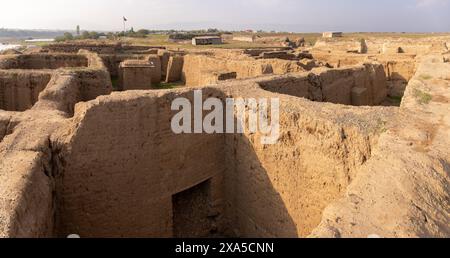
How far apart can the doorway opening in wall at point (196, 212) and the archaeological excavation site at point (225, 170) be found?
0.02 m

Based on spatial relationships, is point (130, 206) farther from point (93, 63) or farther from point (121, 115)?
point (93, 63)

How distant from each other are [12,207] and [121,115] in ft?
8.83

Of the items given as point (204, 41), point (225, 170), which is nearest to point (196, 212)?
point (225, 170)

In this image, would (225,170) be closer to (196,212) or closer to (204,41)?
(196,212)

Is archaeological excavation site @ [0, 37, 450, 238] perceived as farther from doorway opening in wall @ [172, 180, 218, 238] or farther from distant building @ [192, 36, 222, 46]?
distant building @ [192, 36, 222, 46]

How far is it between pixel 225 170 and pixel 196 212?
3.64 ft

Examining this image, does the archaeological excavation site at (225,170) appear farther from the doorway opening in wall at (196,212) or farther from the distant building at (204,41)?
the distant building at (204,41)

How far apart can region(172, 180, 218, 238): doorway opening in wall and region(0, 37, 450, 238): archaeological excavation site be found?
0.07 feet

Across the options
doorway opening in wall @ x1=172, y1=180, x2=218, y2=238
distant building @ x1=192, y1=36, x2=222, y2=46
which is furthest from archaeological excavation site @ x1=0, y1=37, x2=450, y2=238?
distant building @ x1=192, y1=36, x2=222, y2=46

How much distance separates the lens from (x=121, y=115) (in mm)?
7031

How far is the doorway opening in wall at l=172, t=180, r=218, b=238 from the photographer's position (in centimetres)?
857

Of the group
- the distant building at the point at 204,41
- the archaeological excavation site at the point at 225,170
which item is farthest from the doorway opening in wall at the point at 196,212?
the distant building at the point at 204,41

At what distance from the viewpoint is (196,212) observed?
8680 millimetres
